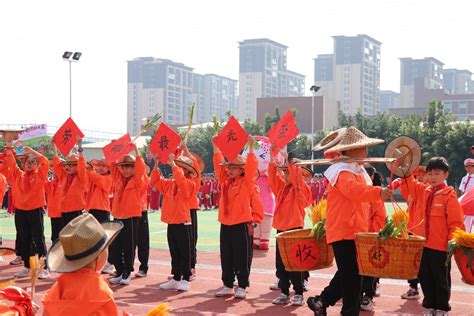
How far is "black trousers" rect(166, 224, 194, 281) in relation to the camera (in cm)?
1012

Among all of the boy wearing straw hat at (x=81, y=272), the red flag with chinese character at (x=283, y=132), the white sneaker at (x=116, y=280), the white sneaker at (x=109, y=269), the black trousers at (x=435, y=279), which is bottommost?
the white sneaker at (x=109, y=269)

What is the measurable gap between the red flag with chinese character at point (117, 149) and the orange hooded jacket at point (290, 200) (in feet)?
8.29

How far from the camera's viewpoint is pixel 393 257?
629cm

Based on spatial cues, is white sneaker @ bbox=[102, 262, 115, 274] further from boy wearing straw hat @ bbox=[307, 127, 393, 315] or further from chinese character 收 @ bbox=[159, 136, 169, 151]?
boy wearing straw hat @ bbox=[307, 127, 393, 315]

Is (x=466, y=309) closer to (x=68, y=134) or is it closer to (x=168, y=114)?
(x=68, y=134)

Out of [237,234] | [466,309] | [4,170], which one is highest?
[4,170]

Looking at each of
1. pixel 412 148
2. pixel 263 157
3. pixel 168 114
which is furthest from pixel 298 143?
pixel 168 114

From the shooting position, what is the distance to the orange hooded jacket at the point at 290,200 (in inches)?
369

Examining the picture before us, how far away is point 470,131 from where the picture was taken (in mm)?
38781

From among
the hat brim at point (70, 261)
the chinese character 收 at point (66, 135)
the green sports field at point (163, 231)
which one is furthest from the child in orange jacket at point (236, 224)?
the green sports field at point (163, 231)

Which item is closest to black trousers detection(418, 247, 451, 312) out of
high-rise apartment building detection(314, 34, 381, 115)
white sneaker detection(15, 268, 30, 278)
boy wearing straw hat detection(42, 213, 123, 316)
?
boy wearing straw hat detection(42, 213, 123, 316)

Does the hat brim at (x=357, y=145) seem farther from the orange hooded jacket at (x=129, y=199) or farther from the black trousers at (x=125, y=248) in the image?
the black trousers at (x=125, y=248)

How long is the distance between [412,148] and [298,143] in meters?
41.2

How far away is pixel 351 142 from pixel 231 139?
9.36ft
